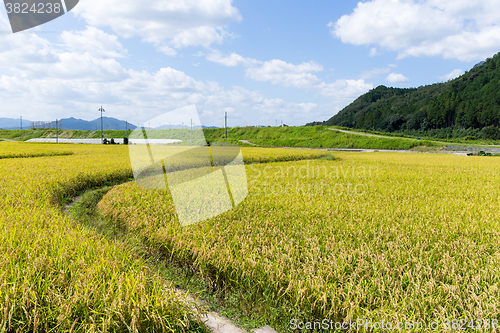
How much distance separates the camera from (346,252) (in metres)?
3.60

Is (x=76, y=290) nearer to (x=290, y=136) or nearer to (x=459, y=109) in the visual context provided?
(x=290, y=136)

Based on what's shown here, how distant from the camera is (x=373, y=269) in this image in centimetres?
327

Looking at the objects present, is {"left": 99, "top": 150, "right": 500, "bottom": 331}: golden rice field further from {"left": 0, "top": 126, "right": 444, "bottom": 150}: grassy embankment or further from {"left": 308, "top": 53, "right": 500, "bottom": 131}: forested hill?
{"left": 308, "top": 53, "right": 500, "bottom": 131}: forested hill

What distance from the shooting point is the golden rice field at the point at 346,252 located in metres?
2.74

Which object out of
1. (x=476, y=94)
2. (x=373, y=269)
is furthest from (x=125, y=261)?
(x=476, y=94)

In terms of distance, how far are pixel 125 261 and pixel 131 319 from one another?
117 centimetres

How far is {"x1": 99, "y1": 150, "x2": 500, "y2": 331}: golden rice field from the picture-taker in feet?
9.00

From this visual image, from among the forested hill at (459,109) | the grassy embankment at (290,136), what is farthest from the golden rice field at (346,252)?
the forested hill at (459,109)

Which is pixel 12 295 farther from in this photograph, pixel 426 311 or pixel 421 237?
pixel 421 237

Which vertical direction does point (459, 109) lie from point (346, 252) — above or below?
above

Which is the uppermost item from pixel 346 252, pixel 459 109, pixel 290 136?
pixel 459 109

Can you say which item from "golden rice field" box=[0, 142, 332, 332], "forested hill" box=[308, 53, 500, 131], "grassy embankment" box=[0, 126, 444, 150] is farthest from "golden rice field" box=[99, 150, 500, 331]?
"forested hill" box=[308, 53, 500, 131]

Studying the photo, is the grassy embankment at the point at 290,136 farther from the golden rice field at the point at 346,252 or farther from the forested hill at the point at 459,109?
the forested hill at the point at 459,109

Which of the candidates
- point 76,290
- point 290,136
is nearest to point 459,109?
point 290,136
